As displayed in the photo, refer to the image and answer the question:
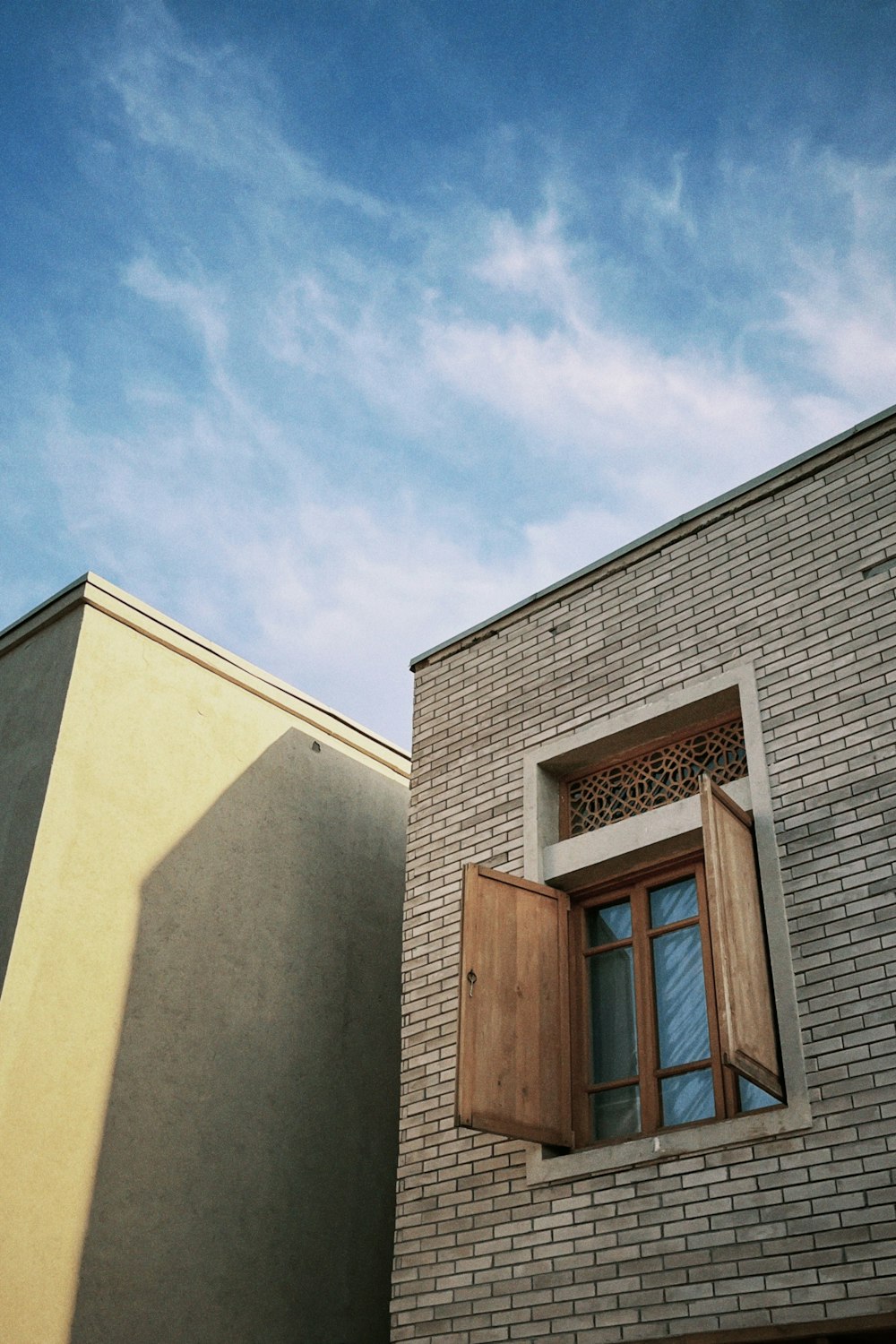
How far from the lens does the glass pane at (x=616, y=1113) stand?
6706 mm

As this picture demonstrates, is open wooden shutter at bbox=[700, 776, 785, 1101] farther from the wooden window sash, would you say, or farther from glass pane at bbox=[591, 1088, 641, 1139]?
glass pane at bbox=[591, 1088, 641, 1139]

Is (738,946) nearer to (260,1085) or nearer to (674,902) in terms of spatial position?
(674,902)

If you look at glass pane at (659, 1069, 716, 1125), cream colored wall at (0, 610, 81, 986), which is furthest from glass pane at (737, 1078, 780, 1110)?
cream colored wall at (0, 610, 81, 986)

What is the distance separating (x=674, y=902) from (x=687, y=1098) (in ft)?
3.54

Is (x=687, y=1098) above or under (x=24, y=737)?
under

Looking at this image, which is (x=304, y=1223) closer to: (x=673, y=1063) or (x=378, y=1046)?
(x=378, y=1046)

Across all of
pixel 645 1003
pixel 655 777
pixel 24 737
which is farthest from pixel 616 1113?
pixel 24 737

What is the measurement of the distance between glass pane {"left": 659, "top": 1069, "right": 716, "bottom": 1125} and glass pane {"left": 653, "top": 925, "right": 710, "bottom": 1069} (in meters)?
0.09

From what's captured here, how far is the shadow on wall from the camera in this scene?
7750mm

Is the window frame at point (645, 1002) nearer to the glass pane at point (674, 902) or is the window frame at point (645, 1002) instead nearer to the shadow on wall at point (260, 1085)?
the glass pane at point (674, 902)

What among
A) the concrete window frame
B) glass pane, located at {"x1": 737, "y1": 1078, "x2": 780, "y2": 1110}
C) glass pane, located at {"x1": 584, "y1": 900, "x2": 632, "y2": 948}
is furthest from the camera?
glass pane, located at {"x1": 584, "y1": 900, "x2": 632, "y2": 948}

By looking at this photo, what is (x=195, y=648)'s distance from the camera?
955cm

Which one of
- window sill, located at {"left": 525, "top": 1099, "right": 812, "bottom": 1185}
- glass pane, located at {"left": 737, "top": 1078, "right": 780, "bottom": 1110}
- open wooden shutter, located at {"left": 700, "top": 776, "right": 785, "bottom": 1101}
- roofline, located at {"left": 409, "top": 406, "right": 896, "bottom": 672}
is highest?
roofline, located at {"left": 409, "top": 406, "right": 896, "bottom": 672}

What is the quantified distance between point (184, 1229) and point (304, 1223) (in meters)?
0.98
